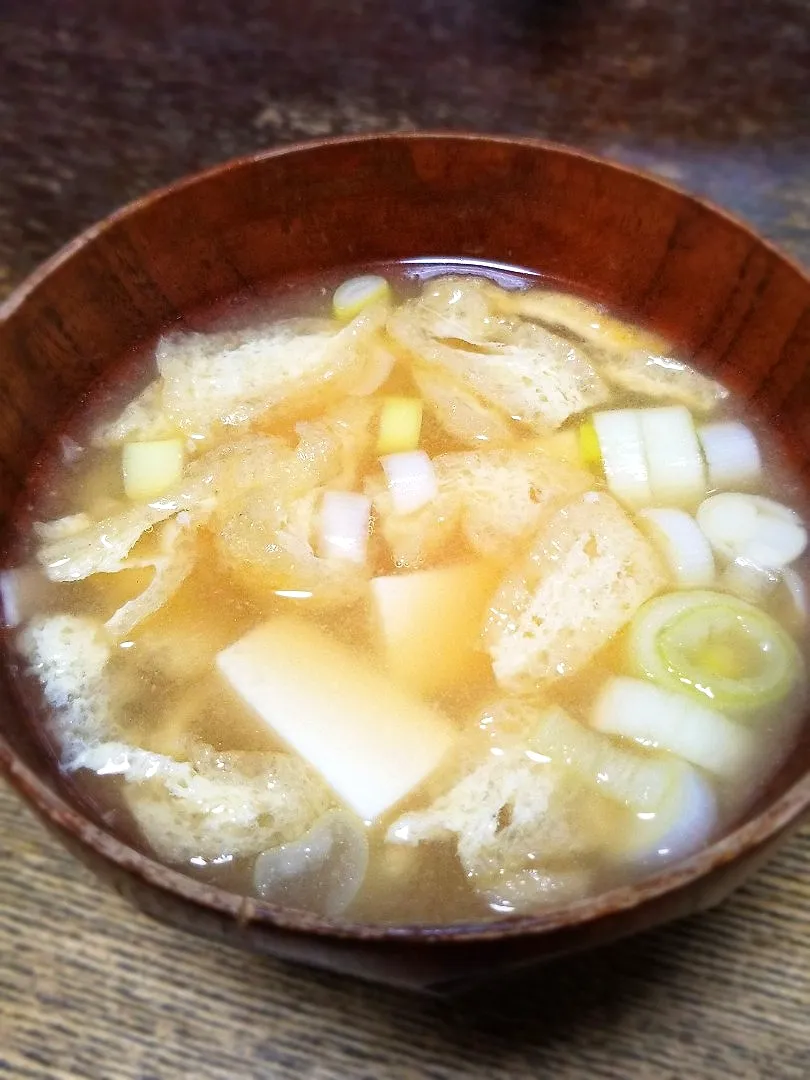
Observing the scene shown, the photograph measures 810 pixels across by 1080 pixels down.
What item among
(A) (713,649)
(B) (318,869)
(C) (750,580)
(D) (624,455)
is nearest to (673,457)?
(D) (624,455)

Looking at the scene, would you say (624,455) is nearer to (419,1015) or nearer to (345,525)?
(345,525)

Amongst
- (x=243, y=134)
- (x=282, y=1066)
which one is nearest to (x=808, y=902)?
(x=282, y=1066)

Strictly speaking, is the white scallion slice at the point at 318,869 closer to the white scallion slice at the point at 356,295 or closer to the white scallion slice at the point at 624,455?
the white scallion slice at the point at 624,455

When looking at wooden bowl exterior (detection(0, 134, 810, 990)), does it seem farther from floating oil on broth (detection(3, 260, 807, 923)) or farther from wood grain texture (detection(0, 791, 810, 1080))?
wood grain texture (detection(0, 791, 810, 1080))

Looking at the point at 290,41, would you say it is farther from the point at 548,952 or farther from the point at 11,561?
the point at 548,952

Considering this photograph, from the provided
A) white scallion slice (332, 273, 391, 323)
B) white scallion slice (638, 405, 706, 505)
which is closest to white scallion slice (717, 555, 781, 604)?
white scallion slice (638, 405, 706, 505)
